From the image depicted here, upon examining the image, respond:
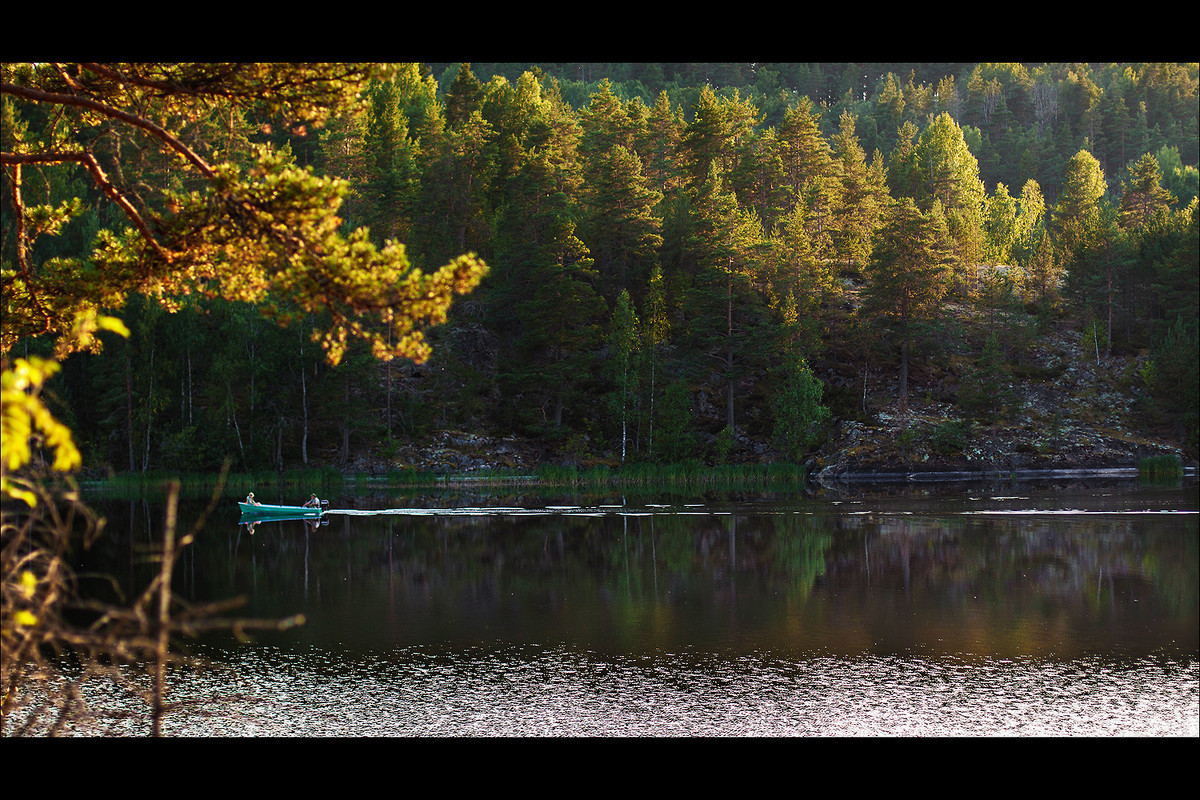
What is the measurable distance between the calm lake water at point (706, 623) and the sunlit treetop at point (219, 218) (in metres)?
6.14

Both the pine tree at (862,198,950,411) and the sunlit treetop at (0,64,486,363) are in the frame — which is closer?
the sunlit treetop at (0,64,486,363)

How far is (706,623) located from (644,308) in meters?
40.0

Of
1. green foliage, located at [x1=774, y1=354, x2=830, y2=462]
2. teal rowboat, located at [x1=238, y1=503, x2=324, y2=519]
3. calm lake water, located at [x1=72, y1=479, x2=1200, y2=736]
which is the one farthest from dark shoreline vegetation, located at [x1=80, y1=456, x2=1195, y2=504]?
calm lake water, located at [x1=72, y1=479, x2=1200, y2=736]

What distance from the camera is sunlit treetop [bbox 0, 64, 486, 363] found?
8.62 metres

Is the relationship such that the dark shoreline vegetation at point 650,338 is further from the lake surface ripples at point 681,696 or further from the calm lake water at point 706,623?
the lake surface ripples at point 681,696

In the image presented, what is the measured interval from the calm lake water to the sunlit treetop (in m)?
6.14

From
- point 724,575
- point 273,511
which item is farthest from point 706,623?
point 273,511

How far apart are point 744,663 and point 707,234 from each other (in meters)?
45.6

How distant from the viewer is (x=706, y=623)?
64.1 ft

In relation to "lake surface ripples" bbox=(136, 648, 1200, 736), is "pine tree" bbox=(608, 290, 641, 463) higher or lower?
higher

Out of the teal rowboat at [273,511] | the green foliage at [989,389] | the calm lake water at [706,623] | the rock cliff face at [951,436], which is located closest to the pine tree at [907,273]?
the rock cliff face at [951,436]

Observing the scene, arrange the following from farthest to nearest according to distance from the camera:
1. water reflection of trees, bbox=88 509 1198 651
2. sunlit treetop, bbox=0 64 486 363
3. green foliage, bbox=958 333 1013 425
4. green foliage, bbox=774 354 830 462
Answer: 1. green foliage, bbox=958 333 1013 425
2. green foliage, bbox=774 354 830 462
3. water reflection of trees, bbox=88 509 1198 651
4. sunlit treetop, bbox=0 64 486 363

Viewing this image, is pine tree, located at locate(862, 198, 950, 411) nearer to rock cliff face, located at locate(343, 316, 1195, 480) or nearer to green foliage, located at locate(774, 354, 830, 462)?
rock cliff face, located at locate(343, 316, 1195, 480)
